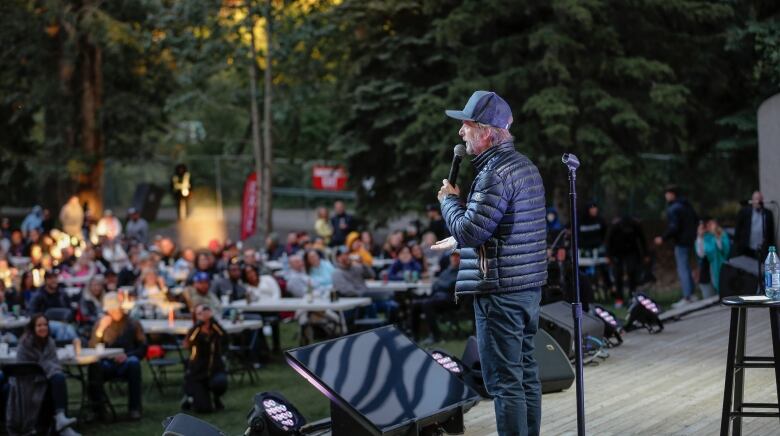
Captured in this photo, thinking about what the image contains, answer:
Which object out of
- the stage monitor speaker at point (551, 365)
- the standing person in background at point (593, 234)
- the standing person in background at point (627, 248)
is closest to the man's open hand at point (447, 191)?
the stage monitor speaker at point (551, 365)

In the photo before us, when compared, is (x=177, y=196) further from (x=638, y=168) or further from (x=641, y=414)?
(x=641, y=414)

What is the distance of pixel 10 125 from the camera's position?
37875 mm

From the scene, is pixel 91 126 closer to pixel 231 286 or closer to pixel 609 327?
pixel 231 286

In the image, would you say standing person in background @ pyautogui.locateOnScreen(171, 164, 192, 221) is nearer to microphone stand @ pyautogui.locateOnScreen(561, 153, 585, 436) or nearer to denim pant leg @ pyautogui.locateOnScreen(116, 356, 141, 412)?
denim pant leg @ pyautogui.locateOnScreen(116, 356, 141, 412)

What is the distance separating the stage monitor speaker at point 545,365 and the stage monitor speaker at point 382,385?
161 centimetres

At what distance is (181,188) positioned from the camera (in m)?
34.5

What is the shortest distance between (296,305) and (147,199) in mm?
21447

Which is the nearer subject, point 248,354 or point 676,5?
point 248,354

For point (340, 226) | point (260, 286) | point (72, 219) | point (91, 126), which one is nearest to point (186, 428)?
point (260, 286)

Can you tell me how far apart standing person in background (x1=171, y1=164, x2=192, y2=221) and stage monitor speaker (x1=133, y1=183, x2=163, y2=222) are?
2977 millimetres

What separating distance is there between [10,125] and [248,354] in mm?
22141

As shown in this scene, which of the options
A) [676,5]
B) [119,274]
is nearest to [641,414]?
[119,274]

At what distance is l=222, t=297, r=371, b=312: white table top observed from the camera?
17.8 m

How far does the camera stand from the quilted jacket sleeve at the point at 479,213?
6.71 m
